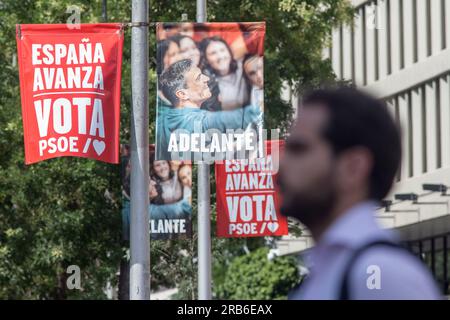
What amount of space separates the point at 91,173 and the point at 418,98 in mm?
21282

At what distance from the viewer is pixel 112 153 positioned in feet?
50.7

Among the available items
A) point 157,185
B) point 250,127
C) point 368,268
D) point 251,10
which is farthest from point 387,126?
point 251,10

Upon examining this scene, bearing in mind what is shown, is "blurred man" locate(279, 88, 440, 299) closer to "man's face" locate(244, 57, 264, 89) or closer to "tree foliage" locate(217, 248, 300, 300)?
"man's face" locate(244, 57, 264, 89)

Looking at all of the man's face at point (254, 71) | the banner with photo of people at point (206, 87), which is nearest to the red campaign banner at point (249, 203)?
the banner with photo of people at point (206, 87)

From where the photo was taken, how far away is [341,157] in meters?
3.01

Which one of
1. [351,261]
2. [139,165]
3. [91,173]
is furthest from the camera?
[91,173]

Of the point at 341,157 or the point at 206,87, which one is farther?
the point at 206,87

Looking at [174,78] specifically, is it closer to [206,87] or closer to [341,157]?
[206,87]

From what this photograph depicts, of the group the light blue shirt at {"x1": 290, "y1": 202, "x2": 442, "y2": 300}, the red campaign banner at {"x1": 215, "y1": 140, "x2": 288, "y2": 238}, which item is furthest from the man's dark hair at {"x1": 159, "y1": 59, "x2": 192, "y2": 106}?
the light blue shirt at {"x1": 290, "y1": 202, "x2": 442, "y2": 300}

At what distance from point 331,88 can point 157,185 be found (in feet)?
65.5

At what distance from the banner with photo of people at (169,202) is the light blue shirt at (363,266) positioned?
1920cm

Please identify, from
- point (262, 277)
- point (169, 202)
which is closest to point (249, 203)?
point (169, 202)

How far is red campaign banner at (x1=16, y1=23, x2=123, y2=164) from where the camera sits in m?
15.5

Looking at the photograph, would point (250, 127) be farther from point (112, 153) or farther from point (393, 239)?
point (393, 239)
